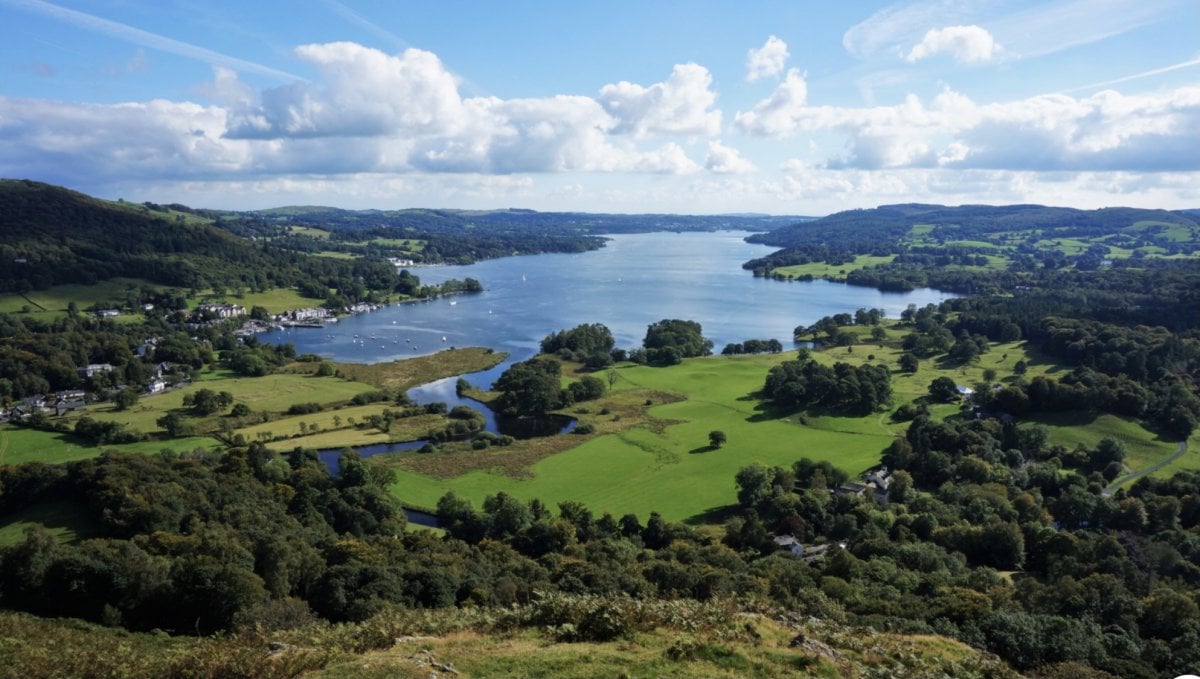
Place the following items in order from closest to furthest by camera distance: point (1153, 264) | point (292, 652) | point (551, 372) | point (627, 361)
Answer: point (292, 652) → point (551, 372) → point (627, 361) → point (1153, 264)

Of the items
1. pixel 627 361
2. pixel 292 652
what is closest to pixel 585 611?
pixel 292 652

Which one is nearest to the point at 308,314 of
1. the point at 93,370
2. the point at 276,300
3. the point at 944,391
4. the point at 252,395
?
the point at 276,300

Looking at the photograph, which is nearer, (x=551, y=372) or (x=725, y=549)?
(x=725, y=549)

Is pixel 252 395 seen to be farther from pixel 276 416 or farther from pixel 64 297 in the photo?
pixel 64 297

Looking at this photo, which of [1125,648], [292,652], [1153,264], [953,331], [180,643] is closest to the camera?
[292,652]

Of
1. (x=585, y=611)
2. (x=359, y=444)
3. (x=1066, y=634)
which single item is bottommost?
(x=359, y=444)

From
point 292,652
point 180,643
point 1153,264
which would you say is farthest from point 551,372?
point 1153,264

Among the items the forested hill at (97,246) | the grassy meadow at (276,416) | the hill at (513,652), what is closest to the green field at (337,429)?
the grassy meadow at (276,416)

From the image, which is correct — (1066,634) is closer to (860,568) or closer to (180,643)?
(860,568)

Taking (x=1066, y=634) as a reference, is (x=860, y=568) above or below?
below
